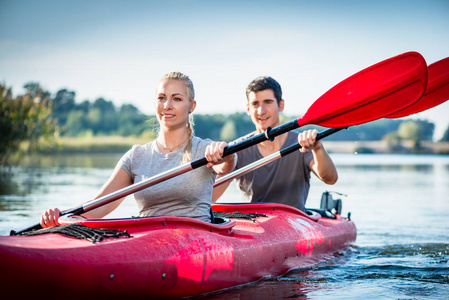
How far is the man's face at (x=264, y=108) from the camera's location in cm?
468

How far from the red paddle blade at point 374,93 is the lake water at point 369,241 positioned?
3.79 feet

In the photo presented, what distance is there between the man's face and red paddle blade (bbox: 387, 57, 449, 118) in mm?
1081

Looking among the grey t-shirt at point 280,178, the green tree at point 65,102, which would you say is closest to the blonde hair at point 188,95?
the grey t-shirt at point 280,178

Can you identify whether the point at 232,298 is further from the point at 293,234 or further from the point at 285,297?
the point at 293,234

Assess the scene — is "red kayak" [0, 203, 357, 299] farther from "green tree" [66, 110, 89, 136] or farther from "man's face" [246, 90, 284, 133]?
"green tree" [66, 110, 89, 136]

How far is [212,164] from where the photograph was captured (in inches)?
133

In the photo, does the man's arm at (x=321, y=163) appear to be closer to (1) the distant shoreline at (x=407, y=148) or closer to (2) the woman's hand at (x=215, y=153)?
(2) the woman's hand at (x=215, y=153)

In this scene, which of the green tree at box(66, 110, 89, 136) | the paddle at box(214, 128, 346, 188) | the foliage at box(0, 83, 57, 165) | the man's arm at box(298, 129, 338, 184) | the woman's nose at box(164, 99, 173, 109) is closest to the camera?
the woman's nose at box(164, 99, 173, 109)

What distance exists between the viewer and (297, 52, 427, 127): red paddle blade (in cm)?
389

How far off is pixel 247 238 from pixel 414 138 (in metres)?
45.1

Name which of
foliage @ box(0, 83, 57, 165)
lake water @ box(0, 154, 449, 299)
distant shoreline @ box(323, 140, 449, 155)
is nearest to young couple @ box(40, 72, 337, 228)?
lake water @ box(0, 154, 449, 299)

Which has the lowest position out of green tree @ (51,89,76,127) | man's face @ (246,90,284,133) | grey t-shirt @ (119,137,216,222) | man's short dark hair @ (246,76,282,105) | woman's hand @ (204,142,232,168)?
grey t-shirt @ (119,137,216,222)

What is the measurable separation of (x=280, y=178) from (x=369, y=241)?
5.55ft

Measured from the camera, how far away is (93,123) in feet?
207
